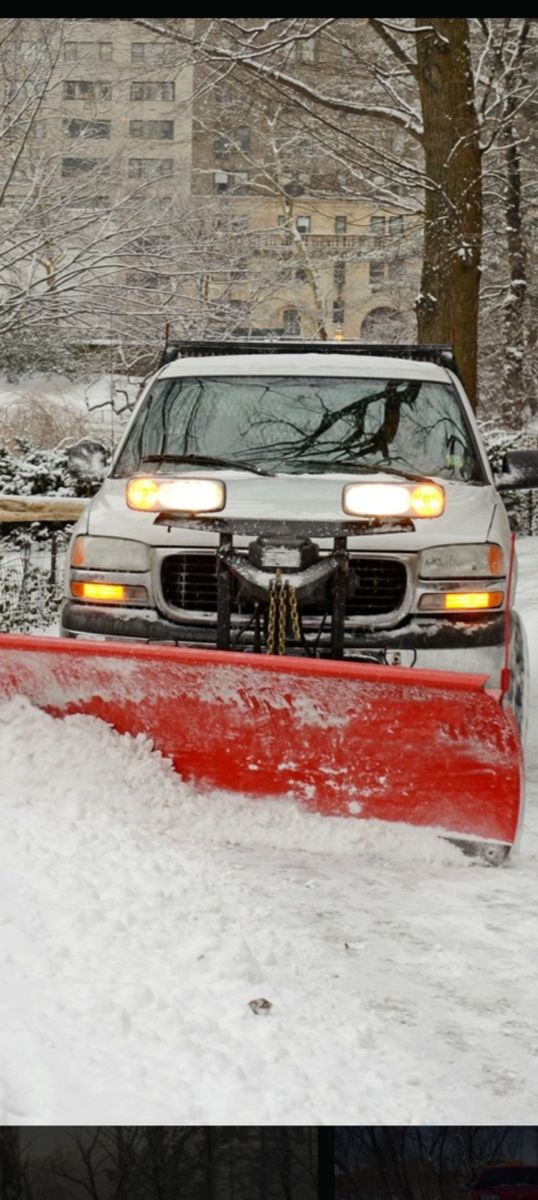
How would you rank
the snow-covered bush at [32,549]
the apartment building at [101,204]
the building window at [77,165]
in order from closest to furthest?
the snow-covered bush at [32,549] → the apartment building at [101,204] → the building window at [77,165]

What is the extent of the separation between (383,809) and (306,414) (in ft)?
6.51

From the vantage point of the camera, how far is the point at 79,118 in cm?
1642

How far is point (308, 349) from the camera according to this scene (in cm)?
717

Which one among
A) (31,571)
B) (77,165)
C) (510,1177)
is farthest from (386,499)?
(77,165)

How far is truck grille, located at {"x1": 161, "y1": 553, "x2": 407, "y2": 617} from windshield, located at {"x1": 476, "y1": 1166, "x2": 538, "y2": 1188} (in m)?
2.71

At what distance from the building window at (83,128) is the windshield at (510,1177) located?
1473 centimetres

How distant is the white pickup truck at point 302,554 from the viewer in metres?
5.49

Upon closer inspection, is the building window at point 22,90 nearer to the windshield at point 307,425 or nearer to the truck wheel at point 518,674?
the windshield at point 307,425

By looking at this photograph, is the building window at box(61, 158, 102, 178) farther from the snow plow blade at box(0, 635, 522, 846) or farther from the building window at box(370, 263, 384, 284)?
the building window at box(370, 263, 384, 284)

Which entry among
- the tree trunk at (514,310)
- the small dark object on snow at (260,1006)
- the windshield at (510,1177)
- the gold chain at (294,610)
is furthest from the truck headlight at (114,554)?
the tree trunk at (514,310)

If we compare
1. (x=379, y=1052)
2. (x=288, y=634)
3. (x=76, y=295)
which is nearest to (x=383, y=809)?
(x=288, y=634)

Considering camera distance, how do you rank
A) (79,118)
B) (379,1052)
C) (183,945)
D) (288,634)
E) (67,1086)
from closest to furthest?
(67,1086) → (379,1052) → (183,945) → (288,634) → (79,118)

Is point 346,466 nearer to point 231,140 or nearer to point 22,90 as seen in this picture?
point 22,90
